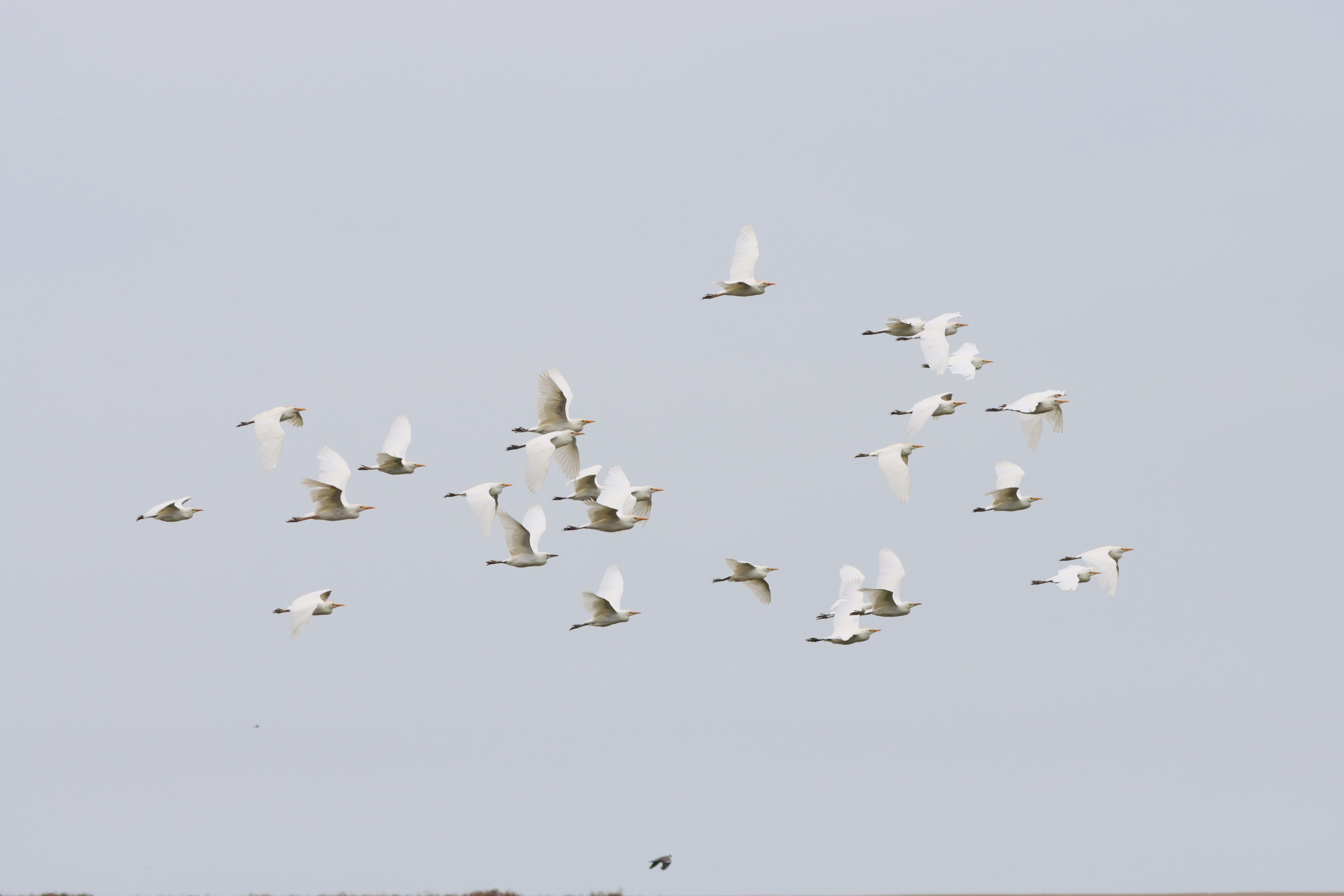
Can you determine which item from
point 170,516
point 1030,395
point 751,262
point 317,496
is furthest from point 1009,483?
point 170,516

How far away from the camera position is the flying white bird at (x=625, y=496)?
5097cm

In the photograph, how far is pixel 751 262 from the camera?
48.5 metres

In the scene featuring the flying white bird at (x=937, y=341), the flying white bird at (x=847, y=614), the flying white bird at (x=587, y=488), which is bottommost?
the flying white bird at (x=847, y=614)

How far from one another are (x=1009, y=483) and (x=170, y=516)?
2433 cm

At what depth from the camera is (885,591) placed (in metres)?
49.2

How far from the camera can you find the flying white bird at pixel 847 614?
5147cm

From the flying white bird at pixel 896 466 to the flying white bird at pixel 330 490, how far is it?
47.5 ft

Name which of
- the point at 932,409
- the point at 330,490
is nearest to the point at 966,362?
the point at 932,409

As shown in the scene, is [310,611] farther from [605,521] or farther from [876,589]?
[876,589]

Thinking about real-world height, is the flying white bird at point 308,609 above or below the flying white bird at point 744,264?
below

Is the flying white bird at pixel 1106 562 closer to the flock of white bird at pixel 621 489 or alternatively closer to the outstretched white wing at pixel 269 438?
the flock of white bird at pixel 621 489

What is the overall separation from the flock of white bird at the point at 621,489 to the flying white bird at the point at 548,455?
3 cm

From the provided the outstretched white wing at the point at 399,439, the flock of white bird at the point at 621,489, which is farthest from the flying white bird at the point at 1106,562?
the outstretched white wing at the point at 399,439

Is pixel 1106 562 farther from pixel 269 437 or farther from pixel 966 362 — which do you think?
pixel 269 437
